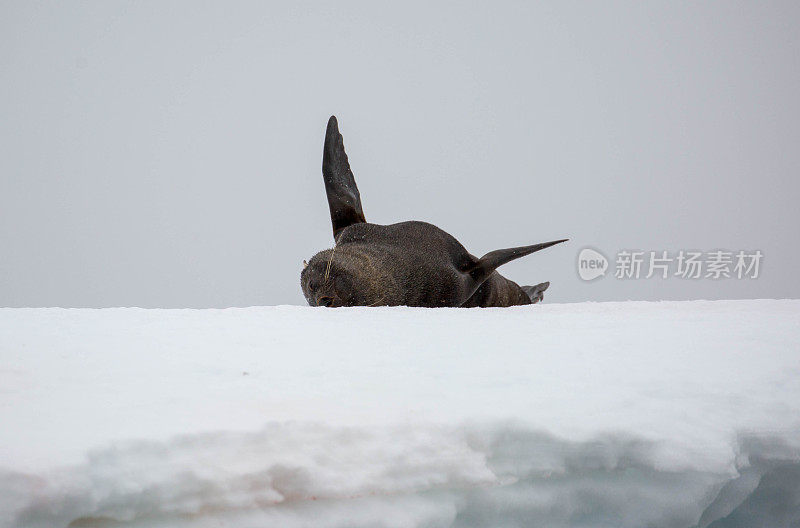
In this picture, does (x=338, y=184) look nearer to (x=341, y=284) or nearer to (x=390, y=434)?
(x=341, y=284)

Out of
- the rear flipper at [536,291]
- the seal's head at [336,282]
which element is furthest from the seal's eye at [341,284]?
the rear flipper at [536,291]

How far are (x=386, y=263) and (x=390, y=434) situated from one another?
8.98 feet

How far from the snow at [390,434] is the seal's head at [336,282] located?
1.54 meters

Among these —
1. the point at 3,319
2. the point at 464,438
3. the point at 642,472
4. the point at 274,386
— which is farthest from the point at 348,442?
the point at 3,319

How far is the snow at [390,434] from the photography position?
1007mm

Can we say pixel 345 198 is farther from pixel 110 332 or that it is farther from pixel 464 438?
pixel 464 438

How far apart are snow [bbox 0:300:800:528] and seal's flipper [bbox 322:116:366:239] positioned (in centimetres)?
293

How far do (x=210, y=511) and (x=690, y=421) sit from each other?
0.87m

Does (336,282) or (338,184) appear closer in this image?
(336,282)

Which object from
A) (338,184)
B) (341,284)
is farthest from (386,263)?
(338,184)

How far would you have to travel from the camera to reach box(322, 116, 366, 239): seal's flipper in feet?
15.4

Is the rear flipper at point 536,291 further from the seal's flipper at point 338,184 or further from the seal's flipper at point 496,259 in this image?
the seal's flipper at point 338,184

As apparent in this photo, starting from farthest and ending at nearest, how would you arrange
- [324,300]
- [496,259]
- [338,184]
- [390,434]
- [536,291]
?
1. [536,291]
2. [338,184]
3. [496,259]
4. [324,300]
5. [390,434]

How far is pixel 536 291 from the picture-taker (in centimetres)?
669
